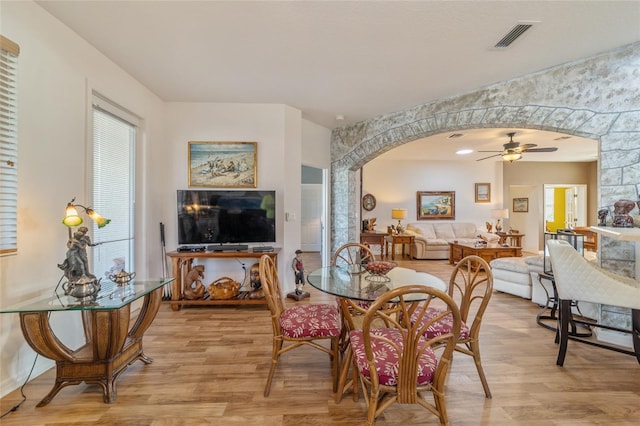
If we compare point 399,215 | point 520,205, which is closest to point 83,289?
point 399,215

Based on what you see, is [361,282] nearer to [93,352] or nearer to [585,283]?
[585,283]

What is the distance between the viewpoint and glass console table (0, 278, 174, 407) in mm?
1751

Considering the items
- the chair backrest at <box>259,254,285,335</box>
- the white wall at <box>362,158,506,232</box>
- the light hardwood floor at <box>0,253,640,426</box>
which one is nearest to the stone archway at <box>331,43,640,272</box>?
the light hardwood floor at <box>0,253,640,426</box>

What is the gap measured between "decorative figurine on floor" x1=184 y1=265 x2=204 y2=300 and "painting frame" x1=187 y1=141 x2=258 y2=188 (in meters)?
1.11

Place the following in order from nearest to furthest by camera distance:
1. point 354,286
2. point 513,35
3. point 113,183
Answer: point 354,286 < point 513,35 < point 113,183

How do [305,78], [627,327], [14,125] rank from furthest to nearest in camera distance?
[305,78] < [627,327] < [14,125]

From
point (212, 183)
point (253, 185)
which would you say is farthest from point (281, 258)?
point (212, 183)

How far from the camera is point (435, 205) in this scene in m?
8.21

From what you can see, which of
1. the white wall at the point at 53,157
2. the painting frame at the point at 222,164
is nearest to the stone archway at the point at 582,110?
the painting frame at the point at 222,164

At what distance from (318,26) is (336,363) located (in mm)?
2498

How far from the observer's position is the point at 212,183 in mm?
3875

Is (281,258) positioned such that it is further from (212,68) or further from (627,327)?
(627,327)

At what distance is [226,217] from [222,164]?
0.74 m

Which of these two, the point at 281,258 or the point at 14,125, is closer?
the point at 14,125
